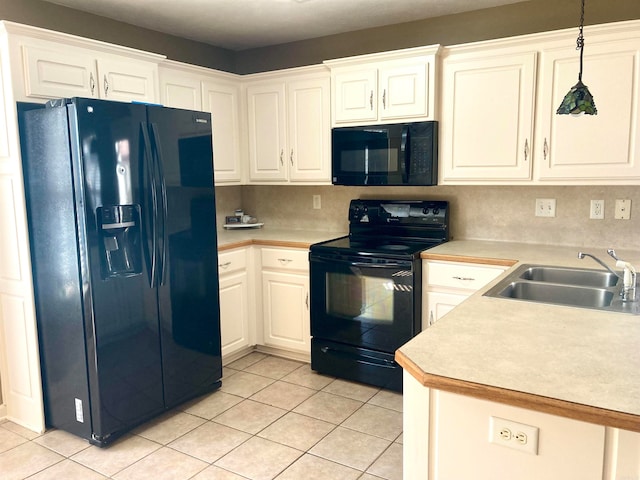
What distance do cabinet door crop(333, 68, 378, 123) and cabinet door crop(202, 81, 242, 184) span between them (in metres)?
0.91

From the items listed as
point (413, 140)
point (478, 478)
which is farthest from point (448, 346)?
point (413, 140)

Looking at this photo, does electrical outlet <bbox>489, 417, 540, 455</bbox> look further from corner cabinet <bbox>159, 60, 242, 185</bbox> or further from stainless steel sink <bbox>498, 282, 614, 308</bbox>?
corner cabinet <bbox>159, 60, 242, 185</bbox>

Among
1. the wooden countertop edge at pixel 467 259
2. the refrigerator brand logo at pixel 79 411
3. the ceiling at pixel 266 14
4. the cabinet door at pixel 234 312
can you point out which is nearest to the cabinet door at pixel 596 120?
the wooden countertop edge at pixel 467 259

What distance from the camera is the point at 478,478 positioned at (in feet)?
4.19

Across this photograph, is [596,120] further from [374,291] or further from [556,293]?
[374,291]

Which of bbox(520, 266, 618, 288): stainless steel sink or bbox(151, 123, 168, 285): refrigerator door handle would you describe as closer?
bbox(520, 266, 618, 288): stainless steel sink

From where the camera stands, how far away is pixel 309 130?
368 centimetres

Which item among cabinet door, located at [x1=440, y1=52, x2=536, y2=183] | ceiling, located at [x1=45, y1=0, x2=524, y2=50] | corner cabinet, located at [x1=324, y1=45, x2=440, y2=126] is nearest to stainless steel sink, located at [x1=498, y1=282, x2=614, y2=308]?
cabinet door, located at [x1=440, y1=52, x2=536, y2=183]

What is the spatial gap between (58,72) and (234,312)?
1.86m

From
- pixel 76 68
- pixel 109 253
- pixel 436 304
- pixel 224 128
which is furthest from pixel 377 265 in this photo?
pixel 76 68

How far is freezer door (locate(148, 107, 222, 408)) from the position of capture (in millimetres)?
2740

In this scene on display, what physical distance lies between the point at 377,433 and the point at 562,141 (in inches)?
76.5

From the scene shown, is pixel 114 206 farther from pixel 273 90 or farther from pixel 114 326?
pixel 273 90

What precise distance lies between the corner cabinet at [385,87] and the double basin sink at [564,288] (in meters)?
1.24
